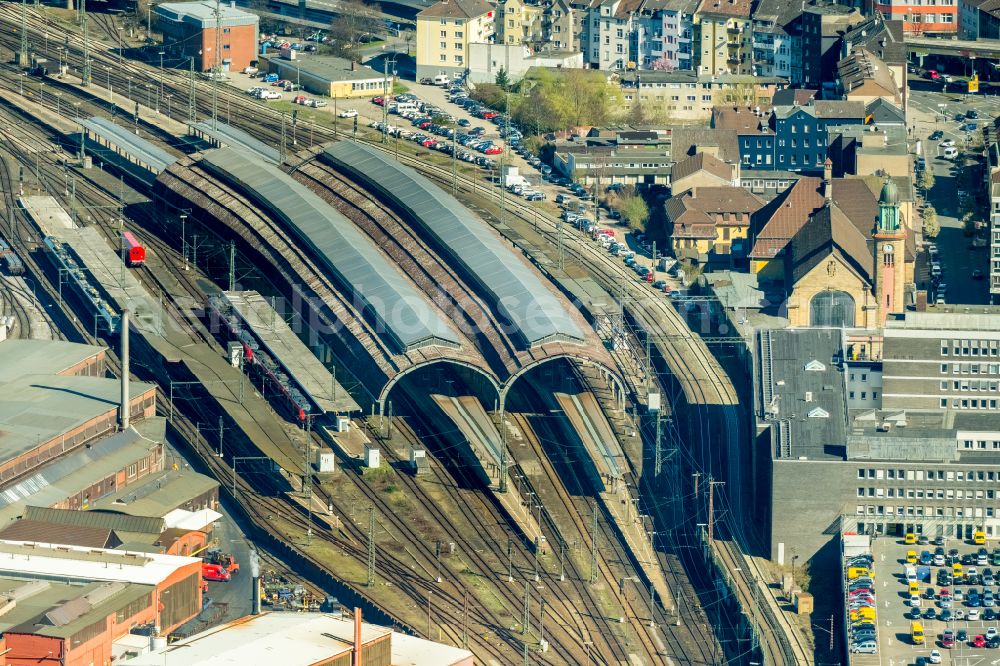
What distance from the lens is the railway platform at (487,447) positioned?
18562cm

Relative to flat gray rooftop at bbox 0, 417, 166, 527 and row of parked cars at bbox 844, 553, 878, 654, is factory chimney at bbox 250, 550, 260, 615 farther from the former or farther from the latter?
row of parked cars at bbox 844, 553, 878, 654

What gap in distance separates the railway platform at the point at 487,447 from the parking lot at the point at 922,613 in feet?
72.6

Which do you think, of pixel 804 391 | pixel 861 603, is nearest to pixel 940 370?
pixel 804 391

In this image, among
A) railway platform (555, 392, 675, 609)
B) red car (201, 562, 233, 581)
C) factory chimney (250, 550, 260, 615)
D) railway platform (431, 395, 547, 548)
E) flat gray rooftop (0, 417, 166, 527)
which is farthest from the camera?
railway platform (431, 395, 547, 548)

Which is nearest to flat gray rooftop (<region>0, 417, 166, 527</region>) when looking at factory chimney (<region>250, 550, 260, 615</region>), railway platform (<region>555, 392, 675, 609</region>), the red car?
the red car

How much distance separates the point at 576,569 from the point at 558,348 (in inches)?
751

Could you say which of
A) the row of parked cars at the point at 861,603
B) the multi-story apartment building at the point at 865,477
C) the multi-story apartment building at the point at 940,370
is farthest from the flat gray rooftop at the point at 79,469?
the multi-story apartment building at the point at 940,370

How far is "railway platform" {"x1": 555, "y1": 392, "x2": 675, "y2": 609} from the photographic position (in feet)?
595

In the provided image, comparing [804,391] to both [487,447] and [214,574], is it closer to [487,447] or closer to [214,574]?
[487,447]

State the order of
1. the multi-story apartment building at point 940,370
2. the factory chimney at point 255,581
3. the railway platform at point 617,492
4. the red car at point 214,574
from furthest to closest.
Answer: the multi-story apartment building at point 940,370, the railway platform at point 617,492, the red car at point 214,574, the factory chimney at point 255,581

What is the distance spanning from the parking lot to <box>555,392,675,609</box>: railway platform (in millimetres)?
13557

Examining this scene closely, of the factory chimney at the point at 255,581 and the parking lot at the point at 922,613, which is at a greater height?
the factory chimney at the point at 255,581

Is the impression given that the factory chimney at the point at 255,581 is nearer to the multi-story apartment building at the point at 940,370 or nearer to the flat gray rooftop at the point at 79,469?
the flat gray rooftop at the point at 79,469

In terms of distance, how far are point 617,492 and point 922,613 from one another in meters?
24.8
